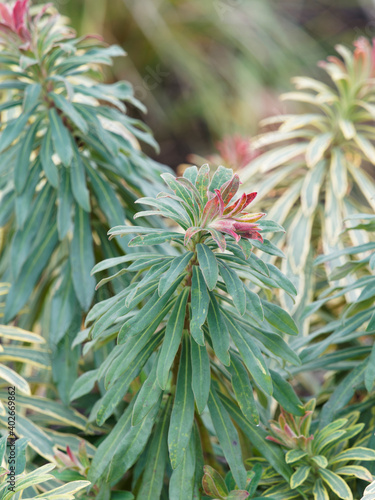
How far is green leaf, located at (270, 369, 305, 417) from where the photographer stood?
863 millimetres

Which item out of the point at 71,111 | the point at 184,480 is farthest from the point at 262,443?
the point at 71,111

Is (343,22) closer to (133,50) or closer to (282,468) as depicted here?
(133,50)

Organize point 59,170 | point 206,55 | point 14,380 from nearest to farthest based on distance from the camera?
point 14,380 → point 59,170 → point 206,55

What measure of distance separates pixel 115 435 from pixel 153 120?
2741mm

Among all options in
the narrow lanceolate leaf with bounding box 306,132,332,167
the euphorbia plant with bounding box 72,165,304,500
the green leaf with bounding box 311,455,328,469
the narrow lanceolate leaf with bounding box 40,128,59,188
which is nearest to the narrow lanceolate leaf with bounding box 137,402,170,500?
the euphorbia plant with bounding box 72,165,304,500

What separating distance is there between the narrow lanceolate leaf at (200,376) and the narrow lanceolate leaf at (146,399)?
6 centimetres

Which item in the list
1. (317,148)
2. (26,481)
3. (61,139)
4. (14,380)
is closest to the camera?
(26,481)

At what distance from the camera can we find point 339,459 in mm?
857

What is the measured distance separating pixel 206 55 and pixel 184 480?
9.55ft

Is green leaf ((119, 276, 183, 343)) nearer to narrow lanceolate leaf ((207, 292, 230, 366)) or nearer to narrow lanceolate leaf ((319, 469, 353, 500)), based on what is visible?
narrow lanceolate leaf ((207, 292, 230, 366))

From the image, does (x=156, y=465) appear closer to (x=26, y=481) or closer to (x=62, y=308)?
(x=26, y=481)

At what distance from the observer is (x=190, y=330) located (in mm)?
804

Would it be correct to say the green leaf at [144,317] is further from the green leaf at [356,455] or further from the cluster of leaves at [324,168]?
the cluster of leaves at [324,168]

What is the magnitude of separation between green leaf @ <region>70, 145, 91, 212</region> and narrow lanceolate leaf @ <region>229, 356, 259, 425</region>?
0.43 meters
